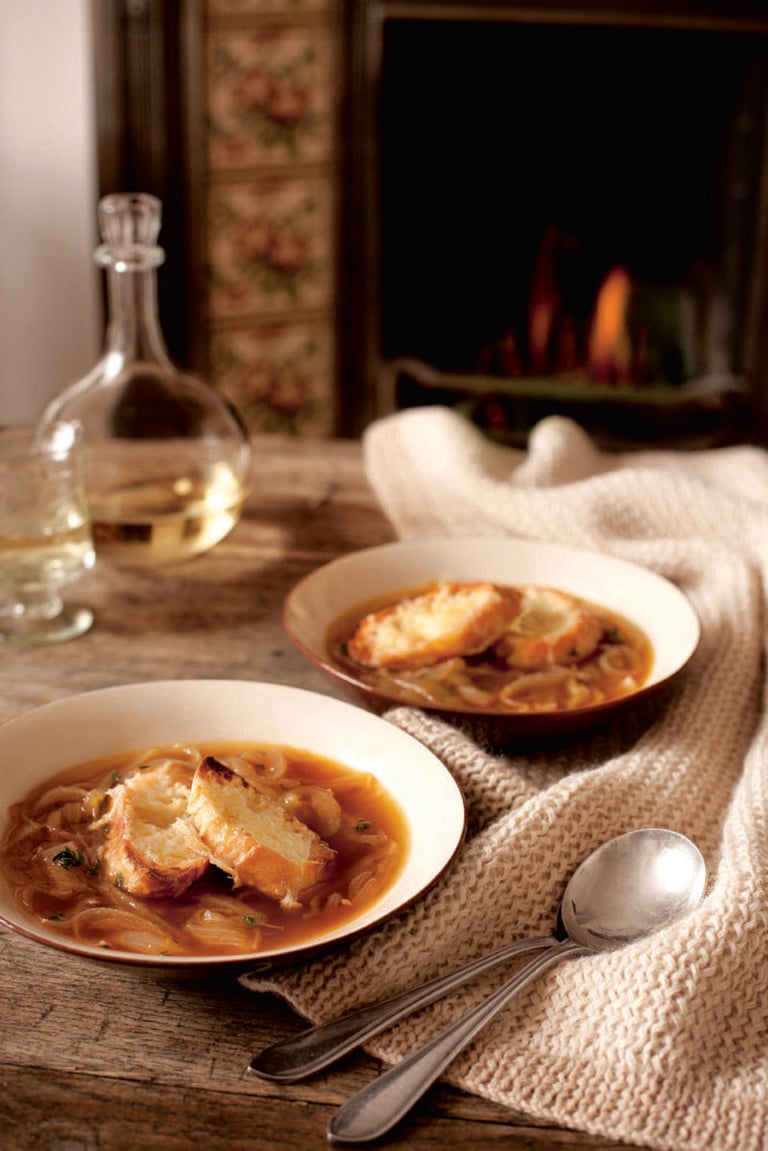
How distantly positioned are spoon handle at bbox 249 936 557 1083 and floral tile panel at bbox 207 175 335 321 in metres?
3.40

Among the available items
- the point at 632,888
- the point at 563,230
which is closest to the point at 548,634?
the point at 632,888

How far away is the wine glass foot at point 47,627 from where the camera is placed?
159 centimetres

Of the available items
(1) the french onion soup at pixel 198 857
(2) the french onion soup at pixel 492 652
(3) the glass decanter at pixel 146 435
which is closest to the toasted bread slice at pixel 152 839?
(1) the french onion soup at pixel 198 857

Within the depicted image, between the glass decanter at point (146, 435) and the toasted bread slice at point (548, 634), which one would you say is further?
the glass decanter at point (146, 435)

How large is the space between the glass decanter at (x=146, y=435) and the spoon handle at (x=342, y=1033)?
92cm

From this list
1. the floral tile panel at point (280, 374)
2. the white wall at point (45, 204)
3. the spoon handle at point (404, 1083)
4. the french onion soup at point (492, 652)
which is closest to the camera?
the spoon handle at point (404, 1083)

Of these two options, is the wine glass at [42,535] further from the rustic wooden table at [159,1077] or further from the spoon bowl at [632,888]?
the spoon bowl at [632,888]

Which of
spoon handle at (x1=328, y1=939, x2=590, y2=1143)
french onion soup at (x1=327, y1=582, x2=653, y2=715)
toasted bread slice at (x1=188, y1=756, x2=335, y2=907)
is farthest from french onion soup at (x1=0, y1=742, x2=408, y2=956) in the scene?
french onion soup at (x1=327, y1=582, x2=653, y2=715)

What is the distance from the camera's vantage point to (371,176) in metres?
4.00

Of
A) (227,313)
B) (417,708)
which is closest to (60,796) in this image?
(417,708)

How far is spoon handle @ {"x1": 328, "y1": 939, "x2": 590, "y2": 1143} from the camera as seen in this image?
2.78ft

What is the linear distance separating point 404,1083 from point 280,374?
3.57m

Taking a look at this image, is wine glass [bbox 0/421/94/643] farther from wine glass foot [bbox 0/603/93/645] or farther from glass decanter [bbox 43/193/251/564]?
glass decanter [bbox 43/193/251/564]

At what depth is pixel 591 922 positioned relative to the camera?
1053mm
